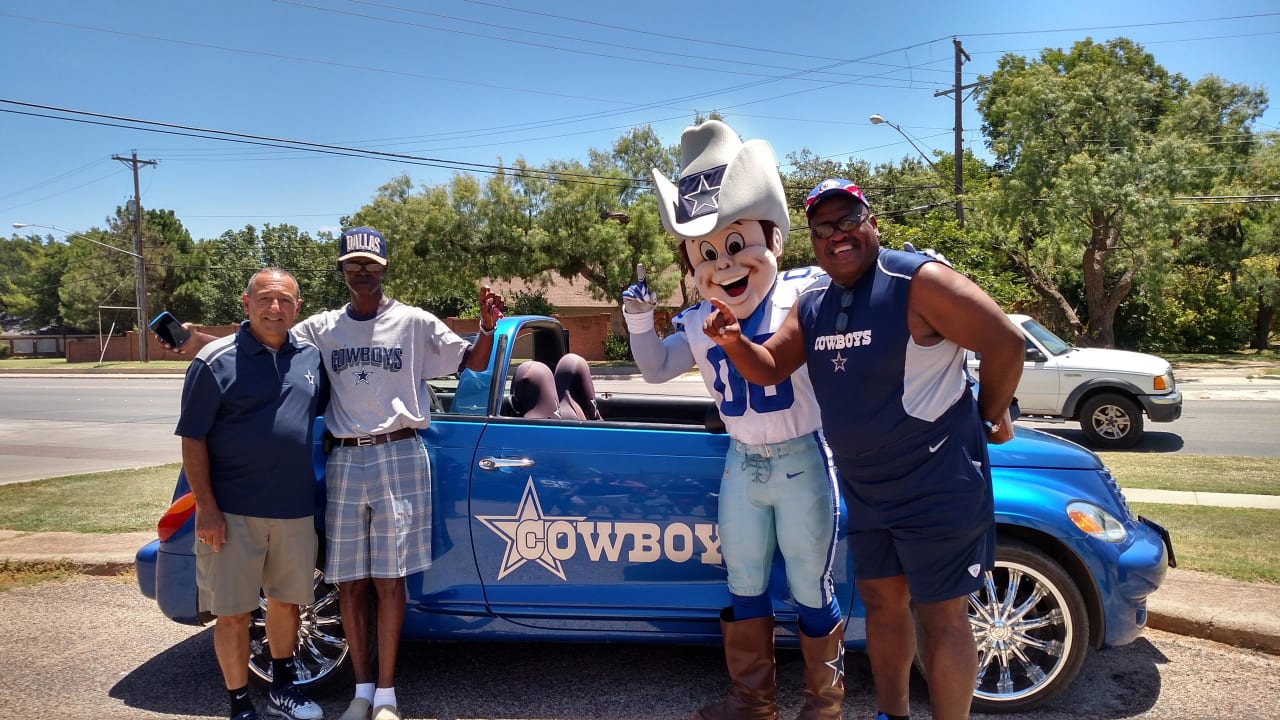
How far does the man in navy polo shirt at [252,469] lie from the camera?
3.17 m

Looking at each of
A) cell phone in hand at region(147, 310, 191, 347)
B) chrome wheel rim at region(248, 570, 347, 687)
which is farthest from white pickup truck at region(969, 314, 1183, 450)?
cell phone in hand at region(147, 310, 191, 347)

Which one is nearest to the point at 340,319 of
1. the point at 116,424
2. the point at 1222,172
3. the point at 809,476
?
the point at 809,476

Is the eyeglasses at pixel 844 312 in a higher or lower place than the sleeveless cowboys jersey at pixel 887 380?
higher

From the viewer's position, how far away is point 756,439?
303 centimetres

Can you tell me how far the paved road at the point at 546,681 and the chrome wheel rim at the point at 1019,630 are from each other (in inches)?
6.2

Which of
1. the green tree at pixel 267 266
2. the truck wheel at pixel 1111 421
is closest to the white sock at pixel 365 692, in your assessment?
the truck wheel at pixel 1111 421

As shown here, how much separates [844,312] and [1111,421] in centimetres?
918

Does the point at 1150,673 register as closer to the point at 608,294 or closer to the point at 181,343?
the point at 181,343

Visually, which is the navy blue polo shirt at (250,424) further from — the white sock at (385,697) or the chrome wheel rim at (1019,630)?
the chrome wheel rim at (1019,630)

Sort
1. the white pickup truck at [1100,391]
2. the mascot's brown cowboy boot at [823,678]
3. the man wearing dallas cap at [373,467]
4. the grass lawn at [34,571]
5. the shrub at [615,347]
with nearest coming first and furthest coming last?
the mascot's brown cowboy boot at [823,678], the man wearing dallas cap at [373,467], the grass lawn at [34,571], the white pickup truck at [1100,391], the shrub at [615,347]

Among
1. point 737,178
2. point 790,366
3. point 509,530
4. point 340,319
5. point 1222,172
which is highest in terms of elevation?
point 1222,172

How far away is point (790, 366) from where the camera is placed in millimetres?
2926

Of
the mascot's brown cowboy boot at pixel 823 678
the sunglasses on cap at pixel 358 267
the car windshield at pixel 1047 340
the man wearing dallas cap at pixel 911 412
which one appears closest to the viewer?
the man wearing dallas cap at pixel 911 412

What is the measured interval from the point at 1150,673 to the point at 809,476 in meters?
2.09
